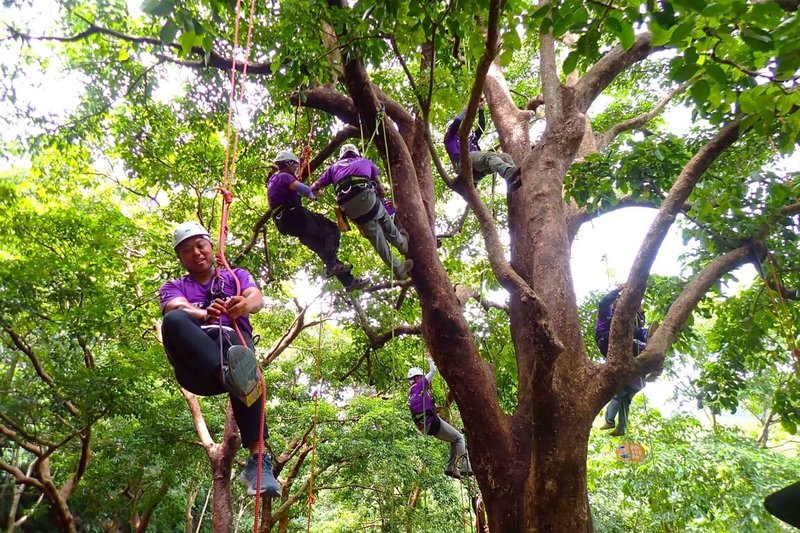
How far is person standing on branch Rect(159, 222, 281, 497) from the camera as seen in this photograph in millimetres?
1899

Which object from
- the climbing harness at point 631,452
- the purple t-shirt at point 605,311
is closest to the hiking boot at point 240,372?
the purple t-shirt at point 605,311

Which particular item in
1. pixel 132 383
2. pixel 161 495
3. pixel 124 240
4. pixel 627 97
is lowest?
pixel 161 495

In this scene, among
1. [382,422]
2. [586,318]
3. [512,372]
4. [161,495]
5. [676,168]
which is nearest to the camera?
[676,168]

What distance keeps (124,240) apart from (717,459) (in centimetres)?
833

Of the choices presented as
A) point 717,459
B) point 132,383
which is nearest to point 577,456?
point 717,459

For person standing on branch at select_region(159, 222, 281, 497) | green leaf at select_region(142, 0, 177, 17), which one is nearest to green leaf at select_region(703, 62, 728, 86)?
green leaf at select_region(142, 0, 177, 17)

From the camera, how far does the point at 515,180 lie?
12.5ft

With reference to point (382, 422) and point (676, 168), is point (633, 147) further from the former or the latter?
point (382, 422)

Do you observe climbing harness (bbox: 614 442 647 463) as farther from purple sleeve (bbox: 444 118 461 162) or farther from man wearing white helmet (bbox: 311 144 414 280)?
man wearing white helmet (bbox: 311 144 414 280)

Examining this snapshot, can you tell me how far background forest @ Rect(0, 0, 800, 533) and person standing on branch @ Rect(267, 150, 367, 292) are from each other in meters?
0.57

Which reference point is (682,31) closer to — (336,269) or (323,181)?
(323,181)

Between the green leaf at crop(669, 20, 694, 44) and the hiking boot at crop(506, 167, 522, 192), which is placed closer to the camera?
the green leaf at crop(669, 20, 694, 44)

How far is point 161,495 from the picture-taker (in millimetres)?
9992

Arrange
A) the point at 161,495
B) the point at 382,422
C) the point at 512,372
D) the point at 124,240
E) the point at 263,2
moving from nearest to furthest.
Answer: the point at 263,2, the point at 512,372, the point at 124,240, the point at 382,422, the point at 161,495
